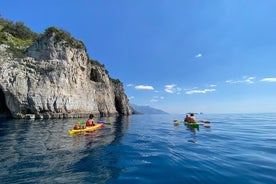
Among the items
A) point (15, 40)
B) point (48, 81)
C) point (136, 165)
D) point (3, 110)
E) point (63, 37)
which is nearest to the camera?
point (136, 165)

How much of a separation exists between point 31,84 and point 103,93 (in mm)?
22472

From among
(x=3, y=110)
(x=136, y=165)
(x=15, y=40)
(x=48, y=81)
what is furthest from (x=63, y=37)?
(x=136, y=165)

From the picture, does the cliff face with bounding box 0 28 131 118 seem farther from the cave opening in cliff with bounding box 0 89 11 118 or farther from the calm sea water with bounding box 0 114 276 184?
the calm sea water with bounding box 0 114 276 184

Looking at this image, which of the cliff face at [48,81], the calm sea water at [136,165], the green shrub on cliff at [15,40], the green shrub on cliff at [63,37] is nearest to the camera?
the calm sea water at [136,165]

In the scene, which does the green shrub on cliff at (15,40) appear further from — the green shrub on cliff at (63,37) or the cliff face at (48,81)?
the green shrub on cliff at (63,37)

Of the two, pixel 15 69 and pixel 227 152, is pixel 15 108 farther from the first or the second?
pixel 227 152

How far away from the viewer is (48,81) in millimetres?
37250

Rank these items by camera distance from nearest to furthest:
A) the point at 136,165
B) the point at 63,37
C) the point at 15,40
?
1. the point at 136,165
2. the point at 63,37
3. the point at 15,40

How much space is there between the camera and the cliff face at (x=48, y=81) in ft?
113

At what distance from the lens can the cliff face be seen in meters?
34.3

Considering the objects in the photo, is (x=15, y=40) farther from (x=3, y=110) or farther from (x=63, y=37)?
(x=3, y=110)

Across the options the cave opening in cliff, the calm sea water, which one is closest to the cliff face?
the cave opening in cliff

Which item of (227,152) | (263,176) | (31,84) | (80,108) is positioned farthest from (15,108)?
(263,176)

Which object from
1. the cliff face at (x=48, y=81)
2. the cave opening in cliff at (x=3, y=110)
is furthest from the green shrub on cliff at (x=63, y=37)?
the cave opening in cliff at (x=3, y=110)
